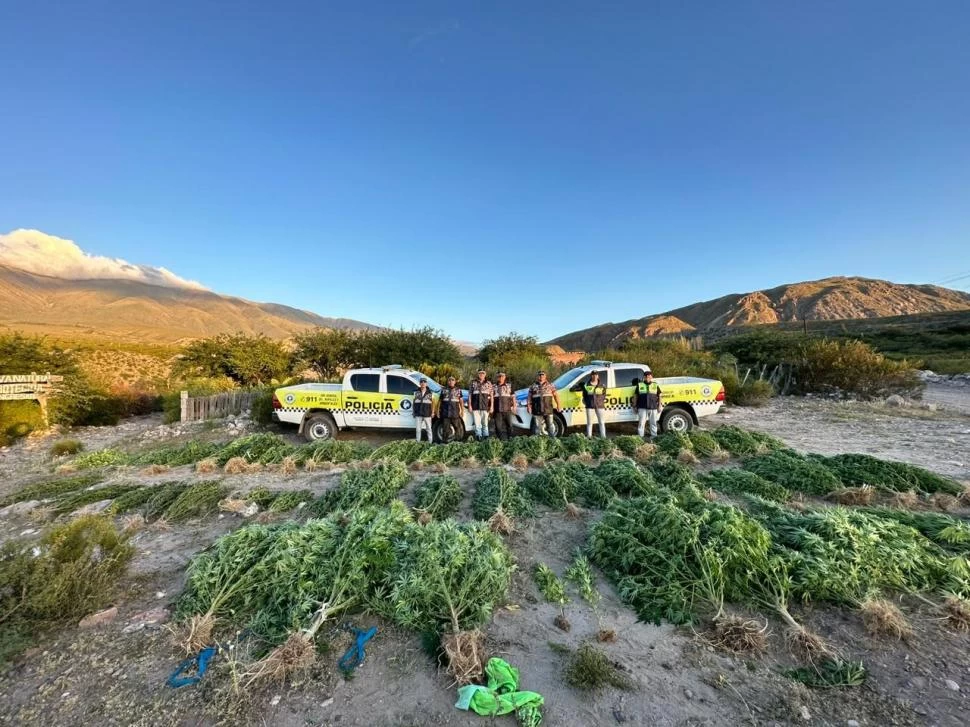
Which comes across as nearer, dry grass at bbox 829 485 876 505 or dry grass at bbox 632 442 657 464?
dry grass at bbox 829 485 876 505

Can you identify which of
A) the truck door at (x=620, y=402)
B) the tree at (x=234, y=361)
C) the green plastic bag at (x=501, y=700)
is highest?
the tree at (x=234, y=361)

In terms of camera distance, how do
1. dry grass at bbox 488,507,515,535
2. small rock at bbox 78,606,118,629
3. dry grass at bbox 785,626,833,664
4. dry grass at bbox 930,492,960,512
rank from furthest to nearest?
1. dry grass at bbox 930,492,960,512
2. dry grass at bbox 488,507,515,535
3. small rock at bbox 78,606,118,629
4. dry grass at bbox 785,626,833,664

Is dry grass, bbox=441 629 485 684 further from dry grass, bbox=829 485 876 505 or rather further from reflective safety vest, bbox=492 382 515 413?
reflective safety vest, bbox=492 382 515 413

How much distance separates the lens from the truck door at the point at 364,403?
10.9m

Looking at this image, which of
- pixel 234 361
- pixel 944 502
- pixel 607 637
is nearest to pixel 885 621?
pixel 607 637

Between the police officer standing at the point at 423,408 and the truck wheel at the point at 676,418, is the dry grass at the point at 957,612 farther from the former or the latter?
the police officer standing at the point at 423,408

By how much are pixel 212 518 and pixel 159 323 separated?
180261 mm

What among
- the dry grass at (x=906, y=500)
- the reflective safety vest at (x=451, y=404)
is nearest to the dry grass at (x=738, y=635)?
the dry grass at (x=906, y=500)

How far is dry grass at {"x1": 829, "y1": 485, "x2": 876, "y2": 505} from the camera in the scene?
554 centimetres

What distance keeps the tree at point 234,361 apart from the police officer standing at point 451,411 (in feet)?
39.1

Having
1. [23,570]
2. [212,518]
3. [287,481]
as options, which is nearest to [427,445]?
[287,481]

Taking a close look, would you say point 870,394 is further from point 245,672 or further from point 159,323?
point 159,323

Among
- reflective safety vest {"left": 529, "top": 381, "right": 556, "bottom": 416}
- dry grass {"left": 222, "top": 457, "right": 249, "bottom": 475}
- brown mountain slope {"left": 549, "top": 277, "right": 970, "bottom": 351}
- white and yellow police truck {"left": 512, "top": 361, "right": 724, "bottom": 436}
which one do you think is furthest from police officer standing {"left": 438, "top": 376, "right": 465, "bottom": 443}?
brown mountain slope {"left": 549, "top": 277, "right": 970, "bottom": 351}

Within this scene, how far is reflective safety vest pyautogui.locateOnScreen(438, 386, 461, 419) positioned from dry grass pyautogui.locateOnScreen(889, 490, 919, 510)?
24.4 ft
